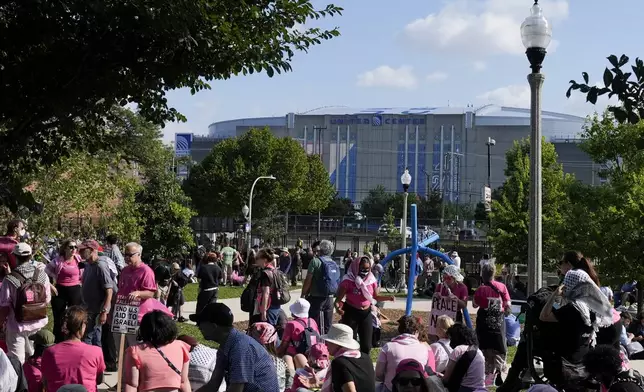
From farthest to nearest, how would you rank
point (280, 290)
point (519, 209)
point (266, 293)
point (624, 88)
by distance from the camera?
point (519, 209)
point (280, 290)
point (266, 293)
point (624, 88)

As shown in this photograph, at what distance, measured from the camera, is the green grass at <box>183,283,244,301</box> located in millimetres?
25203

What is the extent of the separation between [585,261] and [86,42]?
536 cm

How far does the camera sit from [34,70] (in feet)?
31.3

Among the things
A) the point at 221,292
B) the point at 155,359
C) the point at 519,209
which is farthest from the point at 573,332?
the point at 519,209

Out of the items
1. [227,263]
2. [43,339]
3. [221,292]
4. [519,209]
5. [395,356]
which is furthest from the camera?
[519,209]

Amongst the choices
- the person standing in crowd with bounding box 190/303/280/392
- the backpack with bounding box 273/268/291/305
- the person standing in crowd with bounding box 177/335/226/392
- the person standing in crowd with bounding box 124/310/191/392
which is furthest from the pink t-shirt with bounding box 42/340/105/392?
the backpack with bounding box 273/268/291/305

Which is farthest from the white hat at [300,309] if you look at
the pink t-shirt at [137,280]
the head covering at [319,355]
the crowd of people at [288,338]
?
the pink t-shirt at [137,280]

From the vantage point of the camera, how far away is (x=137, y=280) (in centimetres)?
1002

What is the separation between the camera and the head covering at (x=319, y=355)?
920cm

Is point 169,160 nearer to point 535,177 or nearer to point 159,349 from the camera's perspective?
point 535,177

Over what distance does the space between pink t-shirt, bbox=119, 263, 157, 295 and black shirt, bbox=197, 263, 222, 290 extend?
580 centimetres

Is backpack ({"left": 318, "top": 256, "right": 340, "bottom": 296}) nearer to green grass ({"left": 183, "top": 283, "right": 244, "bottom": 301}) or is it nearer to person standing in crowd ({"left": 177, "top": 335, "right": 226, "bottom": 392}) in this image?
person standing in crowd ({"left": 177, "top": 335, "right": 226, "bottom": 392})

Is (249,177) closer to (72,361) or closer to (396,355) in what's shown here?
(396,355)

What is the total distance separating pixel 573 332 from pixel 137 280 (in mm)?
4495
